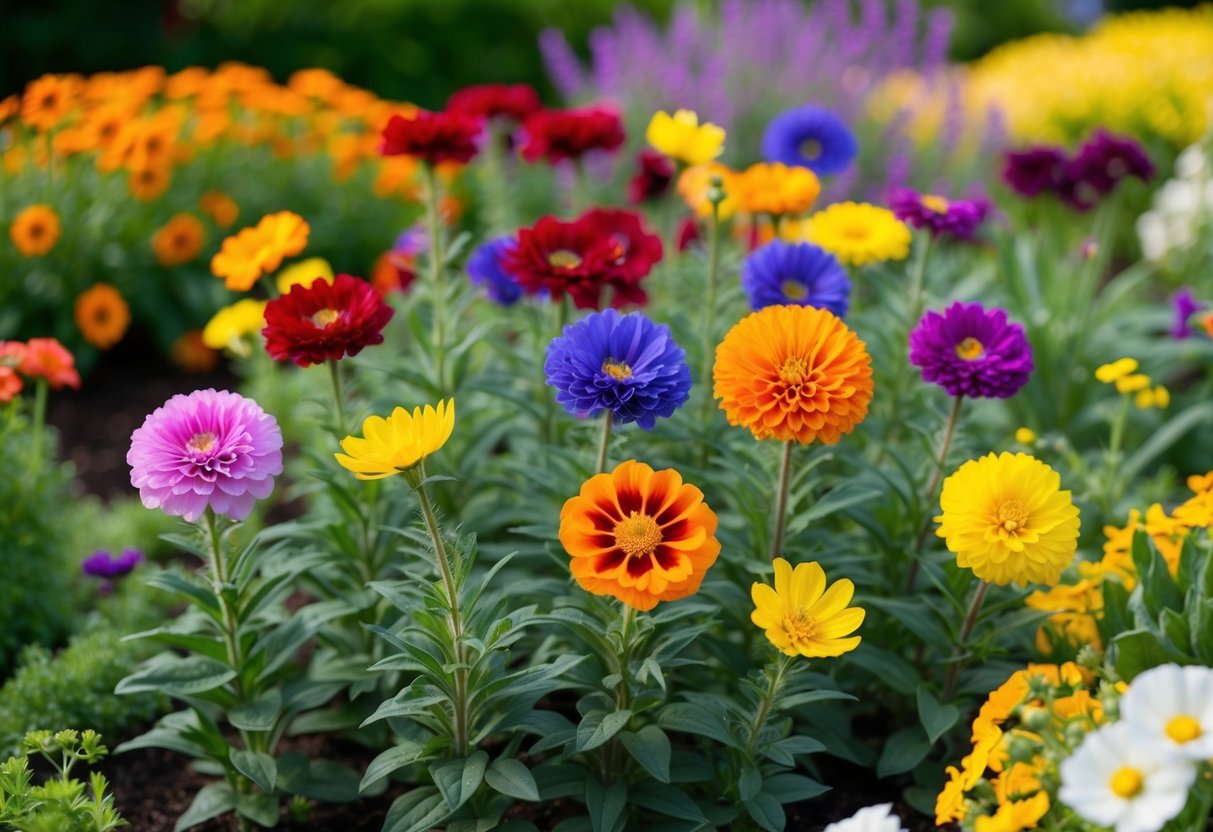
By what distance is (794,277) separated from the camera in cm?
246

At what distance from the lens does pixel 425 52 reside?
811 cm

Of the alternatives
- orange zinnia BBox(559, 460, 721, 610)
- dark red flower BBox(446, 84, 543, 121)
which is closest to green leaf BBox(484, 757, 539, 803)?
orange zinnia BBox(559, 460, 721, 610)

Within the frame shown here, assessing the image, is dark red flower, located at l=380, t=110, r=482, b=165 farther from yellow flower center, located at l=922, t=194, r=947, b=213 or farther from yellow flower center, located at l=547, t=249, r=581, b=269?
yellow flower center, located at l=922, t=194, r=947, b=213

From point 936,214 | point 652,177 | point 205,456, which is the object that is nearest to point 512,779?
point 205,456

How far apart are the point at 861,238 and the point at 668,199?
3.23 feet

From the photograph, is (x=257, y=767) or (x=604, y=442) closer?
(x=604, y=442)

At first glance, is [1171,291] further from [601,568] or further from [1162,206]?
[601,568]

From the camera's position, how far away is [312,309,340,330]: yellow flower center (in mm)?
2175

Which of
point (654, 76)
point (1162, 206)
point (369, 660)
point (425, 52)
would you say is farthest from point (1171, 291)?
point (425, 52)

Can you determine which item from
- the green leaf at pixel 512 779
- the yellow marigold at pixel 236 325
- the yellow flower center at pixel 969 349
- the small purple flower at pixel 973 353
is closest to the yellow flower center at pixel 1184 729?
the small purple flower at pixel 973 353

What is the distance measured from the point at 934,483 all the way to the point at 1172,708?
0.93m

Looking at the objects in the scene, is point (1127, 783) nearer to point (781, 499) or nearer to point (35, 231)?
point (781, 499)

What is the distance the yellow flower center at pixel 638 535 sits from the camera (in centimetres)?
175

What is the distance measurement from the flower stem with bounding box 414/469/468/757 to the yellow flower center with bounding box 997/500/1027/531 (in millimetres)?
900
